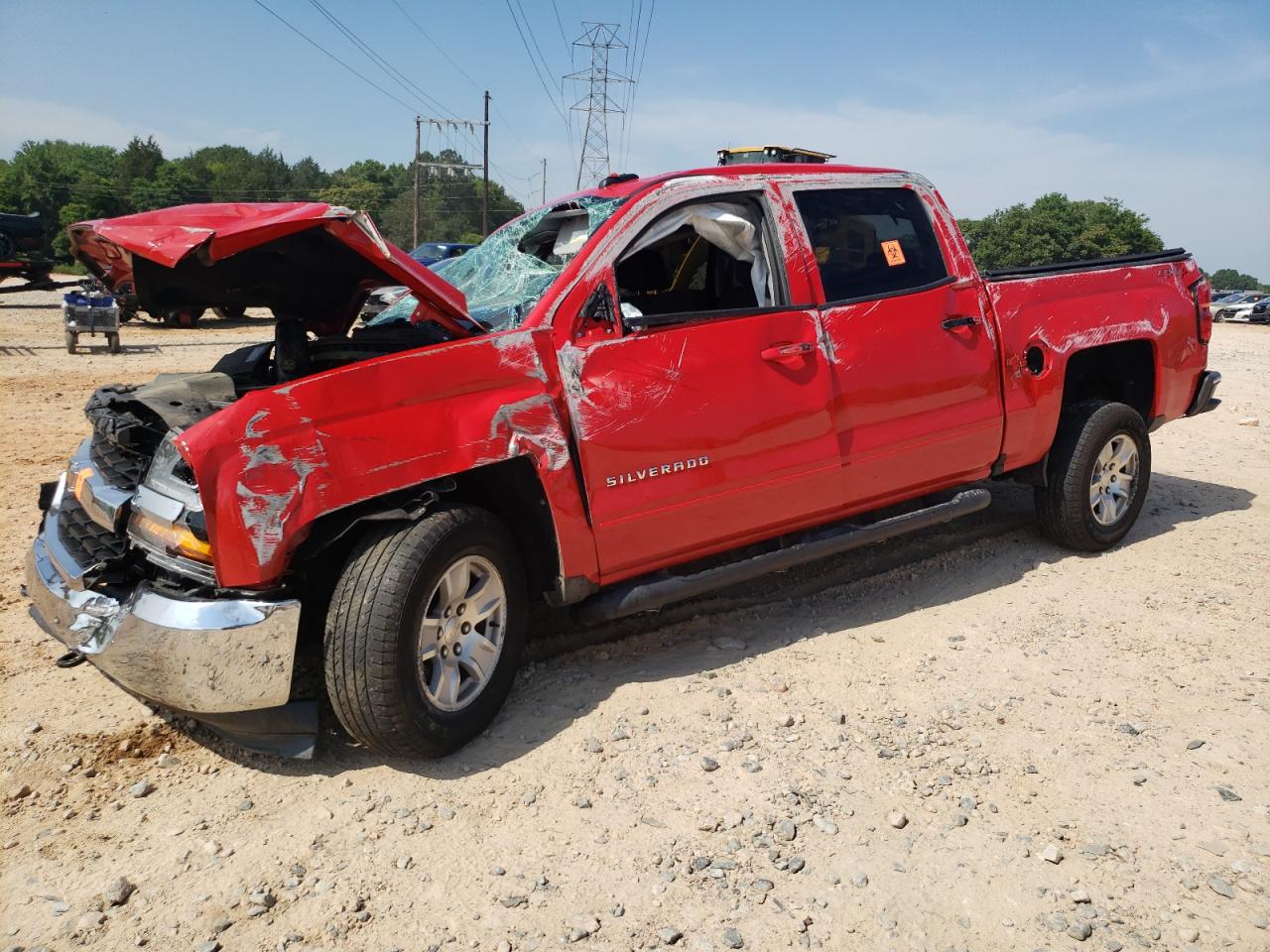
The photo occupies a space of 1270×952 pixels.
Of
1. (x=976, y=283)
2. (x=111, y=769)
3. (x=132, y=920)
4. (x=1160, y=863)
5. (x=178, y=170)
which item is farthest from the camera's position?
(x=178, y=170)

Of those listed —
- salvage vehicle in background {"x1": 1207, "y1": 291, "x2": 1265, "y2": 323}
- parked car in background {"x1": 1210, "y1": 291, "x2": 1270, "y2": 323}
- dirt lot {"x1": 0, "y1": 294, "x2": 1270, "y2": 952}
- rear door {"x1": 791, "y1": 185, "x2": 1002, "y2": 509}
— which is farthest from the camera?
salvage vehicle in background {"x1": 1207, "y1": 291, "x2": 1265, "y2": 323}

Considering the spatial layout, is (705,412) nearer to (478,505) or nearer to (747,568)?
(747,568)

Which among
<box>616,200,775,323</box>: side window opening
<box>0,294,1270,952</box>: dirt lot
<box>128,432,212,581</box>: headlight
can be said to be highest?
<box>616,200,775,323</box>: side window opening

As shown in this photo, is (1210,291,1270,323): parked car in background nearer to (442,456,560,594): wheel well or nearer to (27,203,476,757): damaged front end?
(442,456,560,594): wheel well

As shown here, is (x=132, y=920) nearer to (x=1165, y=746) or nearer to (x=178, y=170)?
(x=1165, y=746)

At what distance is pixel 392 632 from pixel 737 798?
4.11 ft

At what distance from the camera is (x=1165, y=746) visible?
11.5 feet

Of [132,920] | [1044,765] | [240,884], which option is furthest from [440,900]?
[1044,765]

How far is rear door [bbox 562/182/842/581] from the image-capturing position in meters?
3.61

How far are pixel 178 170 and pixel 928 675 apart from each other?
292ft

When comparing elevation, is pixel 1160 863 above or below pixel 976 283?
below

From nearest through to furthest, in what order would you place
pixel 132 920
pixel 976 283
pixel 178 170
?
pixel 132 920
pixel 976 283
pixel 178 170

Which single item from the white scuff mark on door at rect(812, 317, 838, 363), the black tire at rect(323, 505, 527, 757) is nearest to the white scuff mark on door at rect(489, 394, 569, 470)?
the black tire at rect(323, 505, 527, 757)

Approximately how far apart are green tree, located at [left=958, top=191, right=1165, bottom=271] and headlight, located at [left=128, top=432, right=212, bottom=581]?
162ft
